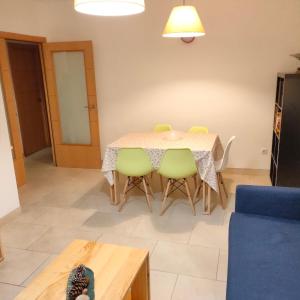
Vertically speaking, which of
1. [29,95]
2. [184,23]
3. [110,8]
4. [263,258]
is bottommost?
[263,258]

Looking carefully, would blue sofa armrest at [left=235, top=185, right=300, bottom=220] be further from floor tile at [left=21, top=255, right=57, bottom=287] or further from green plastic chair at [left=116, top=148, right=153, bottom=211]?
floor tile at [left=21, top=255, right=57, bottom=287]

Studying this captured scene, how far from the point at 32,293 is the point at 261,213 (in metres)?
1.68

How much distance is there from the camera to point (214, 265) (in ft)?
8.07

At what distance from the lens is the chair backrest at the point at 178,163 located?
3.09 metres

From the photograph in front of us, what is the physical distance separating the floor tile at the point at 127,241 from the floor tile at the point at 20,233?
666mm

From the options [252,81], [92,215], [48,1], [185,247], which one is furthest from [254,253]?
[48,1]

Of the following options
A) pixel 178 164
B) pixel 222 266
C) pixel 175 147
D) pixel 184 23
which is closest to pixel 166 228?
pixel 178 164

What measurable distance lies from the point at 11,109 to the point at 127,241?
2.57 m

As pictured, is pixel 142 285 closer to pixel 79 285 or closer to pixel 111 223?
pixel 79 285

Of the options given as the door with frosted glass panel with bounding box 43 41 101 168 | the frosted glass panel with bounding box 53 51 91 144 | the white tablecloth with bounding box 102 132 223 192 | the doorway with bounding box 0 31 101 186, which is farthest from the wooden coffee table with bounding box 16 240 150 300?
the frosted glass panel with bounding box 53 51 91 144

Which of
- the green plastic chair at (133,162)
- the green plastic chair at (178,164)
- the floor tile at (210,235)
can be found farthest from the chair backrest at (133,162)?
the floor tile at (210,235)

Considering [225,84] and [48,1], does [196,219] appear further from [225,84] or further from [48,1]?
[48,1]

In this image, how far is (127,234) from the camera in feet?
9.80

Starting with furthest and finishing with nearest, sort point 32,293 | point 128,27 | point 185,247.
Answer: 1. point 128,27
2. point 185,247
3. point 32,293
